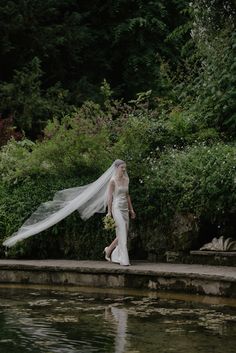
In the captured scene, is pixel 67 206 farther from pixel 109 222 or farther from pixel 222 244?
pixel 222 244

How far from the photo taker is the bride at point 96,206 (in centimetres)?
1396

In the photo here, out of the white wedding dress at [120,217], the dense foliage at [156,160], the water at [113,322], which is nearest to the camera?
the water at [113,322]

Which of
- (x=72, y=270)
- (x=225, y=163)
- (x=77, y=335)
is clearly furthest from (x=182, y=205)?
(x=77, y=335)

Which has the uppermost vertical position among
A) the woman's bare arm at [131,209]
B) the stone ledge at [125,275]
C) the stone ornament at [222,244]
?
the woman's bare arm at [131,209]

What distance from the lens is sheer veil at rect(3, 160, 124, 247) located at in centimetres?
1464

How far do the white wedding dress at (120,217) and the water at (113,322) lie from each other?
1.60 metres

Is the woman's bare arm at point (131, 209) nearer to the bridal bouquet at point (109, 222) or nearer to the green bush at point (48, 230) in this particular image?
the bridal bouquet at point (109, 222)

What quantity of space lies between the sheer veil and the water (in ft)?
7.89

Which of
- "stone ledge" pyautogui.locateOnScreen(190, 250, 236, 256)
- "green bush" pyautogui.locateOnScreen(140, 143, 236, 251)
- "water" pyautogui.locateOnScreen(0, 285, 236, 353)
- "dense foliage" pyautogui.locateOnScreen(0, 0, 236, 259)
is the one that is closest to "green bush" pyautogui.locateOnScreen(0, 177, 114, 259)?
"dense foliage" pyautogui.locateOnScreen(0, 0, 236, 259)

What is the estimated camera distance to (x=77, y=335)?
8.69 m

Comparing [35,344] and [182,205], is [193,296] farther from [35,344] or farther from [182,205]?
[35,344]

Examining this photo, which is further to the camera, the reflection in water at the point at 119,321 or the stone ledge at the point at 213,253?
the stone ledge at the point at 213,253

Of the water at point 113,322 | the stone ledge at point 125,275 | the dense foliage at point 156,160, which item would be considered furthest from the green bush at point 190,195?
the water at point 113,322

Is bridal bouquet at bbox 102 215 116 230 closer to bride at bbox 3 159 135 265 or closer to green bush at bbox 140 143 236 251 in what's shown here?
bride at bbox 3 159 135 265
